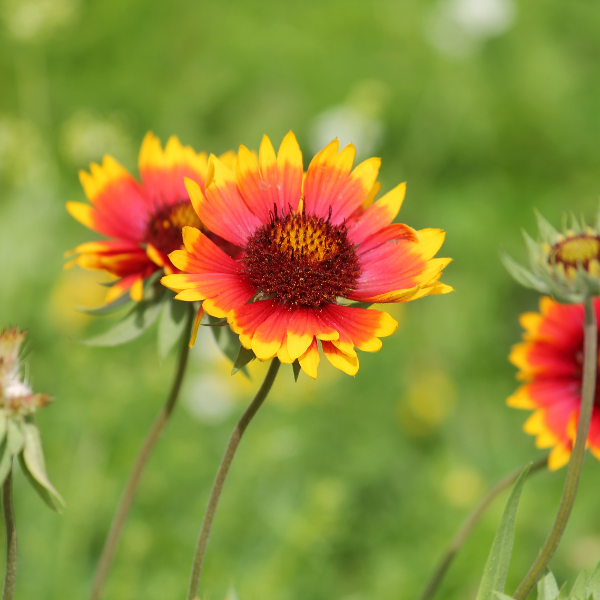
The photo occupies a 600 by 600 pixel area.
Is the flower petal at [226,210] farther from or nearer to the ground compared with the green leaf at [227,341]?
farther from the ground

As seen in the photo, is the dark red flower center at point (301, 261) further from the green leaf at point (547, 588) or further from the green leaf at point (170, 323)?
the green leaf at point (547, 588)

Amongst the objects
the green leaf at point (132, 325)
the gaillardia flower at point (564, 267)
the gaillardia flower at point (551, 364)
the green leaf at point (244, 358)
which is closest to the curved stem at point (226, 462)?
the green leaf at point (244, 358)

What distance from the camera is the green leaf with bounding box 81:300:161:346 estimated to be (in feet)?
3.33

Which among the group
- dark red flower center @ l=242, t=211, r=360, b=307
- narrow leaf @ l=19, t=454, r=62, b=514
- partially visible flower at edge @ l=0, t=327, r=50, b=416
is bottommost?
narrow leaf @ l=19, t=454, r=62, b=514

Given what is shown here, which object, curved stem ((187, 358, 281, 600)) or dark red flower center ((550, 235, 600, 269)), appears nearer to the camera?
curved stem ((187, 358, 281, 600))

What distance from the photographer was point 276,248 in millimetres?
996

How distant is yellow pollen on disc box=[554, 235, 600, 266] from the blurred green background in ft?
2.07

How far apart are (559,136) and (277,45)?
5.75ft

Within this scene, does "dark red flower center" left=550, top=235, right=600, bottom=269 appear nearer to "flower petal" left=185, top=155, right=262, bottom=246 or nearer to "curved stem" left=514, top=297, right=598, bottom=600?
"curved stem" left=514, top=297, right=598, bottom=600

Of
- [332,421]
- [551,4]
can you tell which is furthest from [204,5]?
[332,421]

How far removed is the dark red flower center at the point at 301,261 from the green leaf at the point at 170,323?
13 cm

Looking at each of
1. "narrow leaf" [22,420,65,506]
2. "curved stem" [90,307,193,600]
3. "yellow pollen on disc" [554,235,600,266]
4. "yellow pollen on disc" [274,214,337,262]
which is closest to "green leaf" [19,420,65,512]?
"narrow leaf" [22,420,65,506]

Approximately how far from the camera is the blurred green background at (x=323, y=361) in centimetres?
206

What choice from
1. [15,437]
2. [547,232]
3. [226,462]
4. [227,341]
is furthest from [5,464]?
[547,232]
